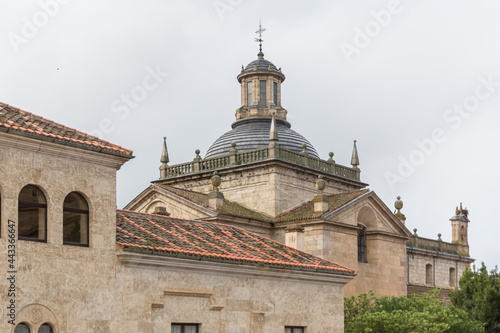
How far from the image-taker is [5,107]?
19.8 metres

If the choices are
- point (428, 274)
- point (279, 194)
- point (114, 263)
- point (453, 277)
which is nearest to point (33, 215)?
A: point (114, 263)

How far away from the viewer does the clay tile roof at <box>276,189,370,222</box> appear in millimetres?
40625

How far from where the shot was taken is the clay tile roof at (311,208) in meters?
40.6

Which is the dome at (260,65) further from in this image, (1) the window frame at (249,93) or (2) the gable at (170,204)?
(2) the gable at (170,204)

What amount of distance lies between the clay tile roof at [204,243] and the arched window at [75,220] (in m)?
0.90

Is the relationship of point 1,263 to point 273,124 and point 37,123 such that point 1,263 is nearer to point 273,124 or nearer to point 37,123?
point 37,123

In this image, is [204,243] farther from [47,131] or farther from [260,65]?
[260,65]

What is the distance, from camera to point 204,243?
23.1 meters

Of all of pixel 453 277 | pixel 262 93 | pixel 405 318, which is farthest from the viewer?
pixel 453 277

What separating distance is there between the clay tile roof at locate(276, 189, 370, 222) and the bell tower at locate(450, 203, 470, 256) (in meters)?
22.5

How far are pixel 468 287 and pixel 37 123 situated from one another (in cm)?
2425

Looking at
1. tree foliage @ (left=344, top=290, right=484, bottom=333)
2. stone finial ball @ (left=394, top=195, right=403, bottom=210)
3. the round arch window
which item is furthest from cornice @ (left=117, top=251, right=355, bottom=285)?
stone finial ball @ (left=394, top=195, right=403, bottom=210)

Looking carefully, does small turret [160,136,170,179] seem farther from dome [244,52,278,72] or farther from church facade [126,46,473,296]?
dome [244,52,278,72]

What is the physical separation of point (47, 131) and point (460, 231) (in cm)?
4864
